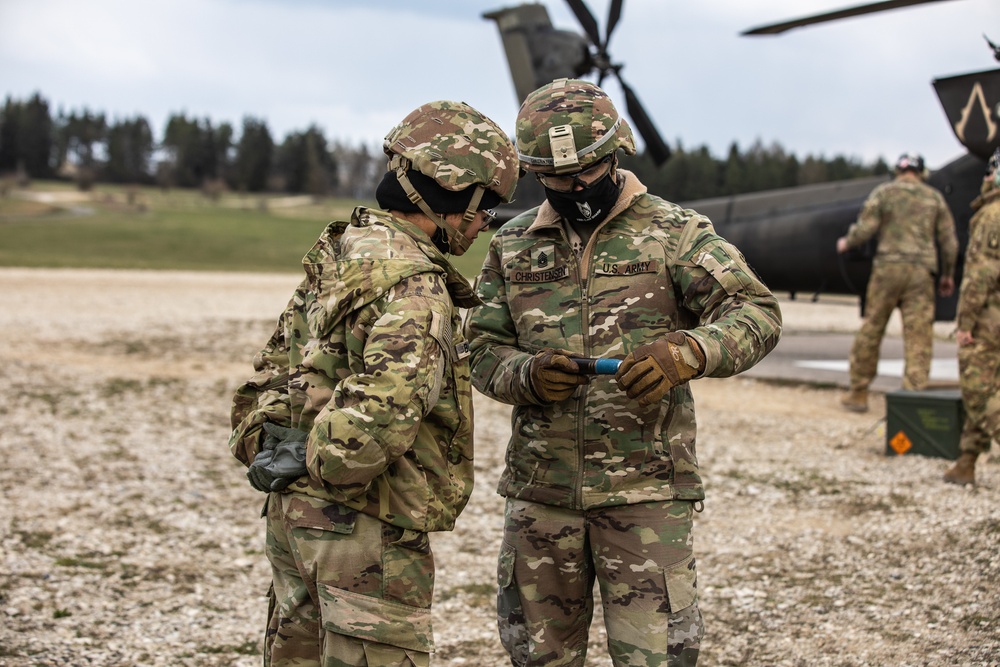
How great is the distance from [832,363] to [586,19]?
218 inches

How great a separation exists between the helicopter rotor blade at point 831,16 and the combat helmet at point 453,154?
4189mm

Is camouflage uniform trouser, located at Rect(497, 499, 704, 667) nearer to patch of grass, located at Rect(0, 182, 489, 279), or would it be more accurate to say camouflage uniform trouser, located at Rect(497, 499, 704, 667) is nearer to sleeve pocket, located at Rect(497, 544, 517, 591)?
sleeve pocket, located at Rect(497, 544, 517, 591)

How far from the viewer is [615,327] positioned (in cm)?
301

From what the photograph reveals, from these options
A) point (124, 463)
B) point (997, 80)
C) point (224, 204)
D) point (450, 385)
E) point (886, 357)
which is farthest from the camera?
point (224, 204)

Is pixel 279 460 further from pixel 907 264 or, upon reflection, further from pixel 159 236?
pixel 159 236

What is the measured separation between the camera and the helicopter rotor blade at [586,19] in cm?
1345

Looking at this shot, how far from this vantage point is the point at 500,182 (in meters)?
2.75

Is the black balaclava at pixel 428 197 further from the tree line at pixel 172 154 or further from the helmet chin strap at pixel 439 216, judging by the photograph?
the tree line at pixel 172 154

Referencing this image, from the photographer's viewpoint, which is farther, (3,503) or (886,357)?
(886,357)

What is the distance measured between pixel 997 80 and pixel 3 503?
22.2ft

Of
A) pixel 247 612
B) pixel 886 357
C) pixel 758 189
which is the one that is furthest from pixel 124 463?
pixel 758 189

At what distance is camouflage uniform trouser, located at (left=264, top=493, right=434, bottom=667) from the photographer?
257cm

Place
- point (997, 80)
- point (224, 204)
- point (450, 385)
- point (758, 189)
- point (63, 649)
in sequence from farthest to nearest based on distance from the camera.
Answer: point (224, 204), point (758, 189), point (997, 80), point (63, 649), point (450, 385)

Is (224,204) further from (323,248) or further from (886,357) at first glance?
(323,248)
